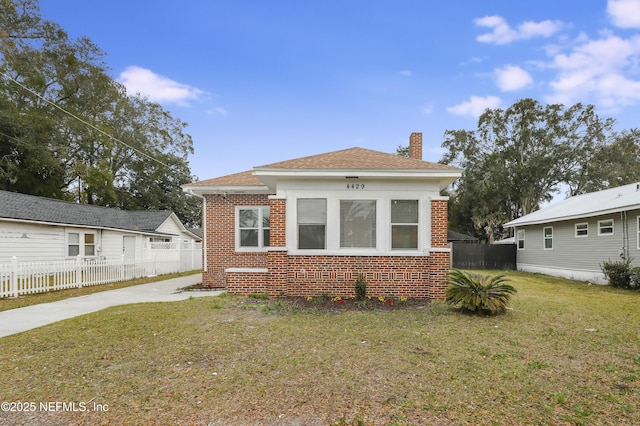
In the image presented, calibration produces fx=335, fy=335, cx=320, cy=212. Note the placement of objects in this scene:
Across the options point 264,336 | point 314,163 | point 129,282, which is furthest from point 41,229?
point 264,336

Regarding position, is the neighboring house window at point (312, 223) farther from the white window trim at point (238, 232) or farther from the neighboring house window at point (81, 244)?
the neighboring house window at point (81, 244)

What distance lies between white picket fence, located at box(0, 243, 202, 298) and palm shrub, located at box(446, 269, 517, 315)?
12.5 meters

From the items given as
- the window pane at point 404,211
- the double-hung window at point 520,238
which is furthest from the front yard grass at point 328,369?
the double-hung window at point 520,238

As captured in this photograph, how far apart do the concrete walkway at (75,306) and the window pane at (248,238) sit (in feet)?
6.19

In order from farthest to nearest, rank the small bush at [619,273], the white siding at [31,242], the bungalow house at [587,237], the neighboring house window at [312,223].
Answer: the white siding at [31,242] → the bungalow house at [587,237] → the small bush at [619,273] → the neighboring house window at [312,223]

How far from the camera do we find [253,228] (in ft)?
37.3

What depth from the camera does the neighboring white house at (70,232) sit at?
1331 cm

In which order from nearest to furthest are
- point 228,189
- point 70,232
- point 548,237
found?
point 228,189 < point 70,232 < point 548,237

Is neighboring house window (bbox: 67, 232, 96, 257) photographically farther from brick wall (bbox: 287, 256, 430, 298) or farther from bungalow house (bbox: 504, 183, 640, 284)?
bungalow house (bbox: 504, 183, 640, 284)

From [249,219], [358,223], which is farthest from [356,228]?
[249,219]

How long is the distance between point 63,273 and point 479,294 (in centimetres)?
1318

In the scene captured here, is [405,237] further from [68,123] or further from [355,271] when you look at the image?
[68,123]

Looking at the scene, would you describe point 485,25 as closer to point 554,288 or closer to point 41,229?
point 554,288

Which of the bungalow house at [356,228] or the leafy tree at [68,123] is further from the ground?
the leafy tree at [68,123]
